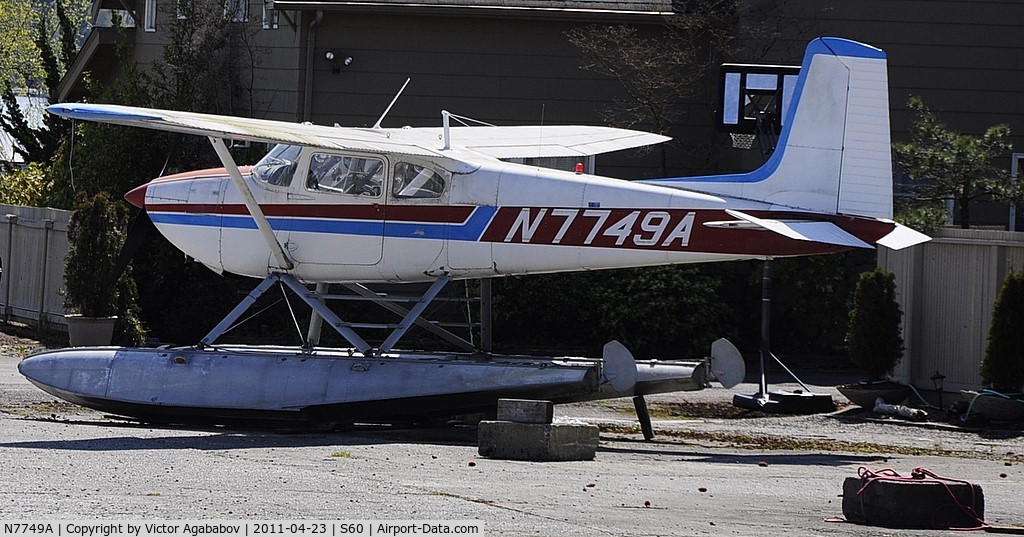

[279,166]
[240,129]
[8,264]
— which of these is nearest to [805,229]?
[240,129]

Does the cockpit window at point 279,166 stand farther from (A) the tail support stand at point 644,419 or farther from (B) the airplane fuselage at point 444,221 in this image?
(A) the tail support stand at point 644,419

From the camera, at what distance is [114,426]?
12.1m

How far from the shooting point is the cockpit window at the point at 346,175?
1261 cm

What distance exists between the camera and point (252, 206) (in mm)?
Answer: 12562

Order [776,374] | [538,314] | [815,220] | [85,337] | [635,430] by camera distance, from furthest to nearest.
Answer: [538,314]
[776,374]
[85,337]
[635,430]
[815,220]

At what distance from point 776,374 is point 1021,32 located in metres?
7.05

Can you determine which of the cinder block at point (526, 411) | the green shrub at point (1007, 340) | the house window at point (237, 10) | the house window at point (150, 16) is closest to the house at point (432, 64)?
the house window at point (237, 10)

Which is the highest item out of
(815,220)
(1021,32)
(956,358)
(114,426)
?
(1021,32)

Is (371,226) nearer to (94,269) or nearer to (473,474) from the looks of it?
(473,474)

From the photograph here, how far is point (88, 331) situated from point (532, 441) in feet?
29.2

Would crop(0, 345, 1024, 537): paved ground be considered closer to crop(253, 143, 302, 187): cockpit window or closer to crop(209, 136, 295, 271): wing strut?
crop(209, 136, 295, 271): wing strut

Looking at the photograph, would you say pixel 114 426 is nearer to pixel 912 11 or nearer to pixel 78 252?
pixel 78 252

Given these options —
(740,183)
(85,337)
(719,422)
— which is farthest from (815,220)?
(85,337)

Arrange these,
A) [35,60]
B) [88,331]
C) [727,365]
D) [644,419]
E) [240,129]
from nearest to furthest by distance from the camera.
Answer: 1. [240,129]
2. [727,365]
3. [644,419]
4. [88,331]
5. [35,60]
